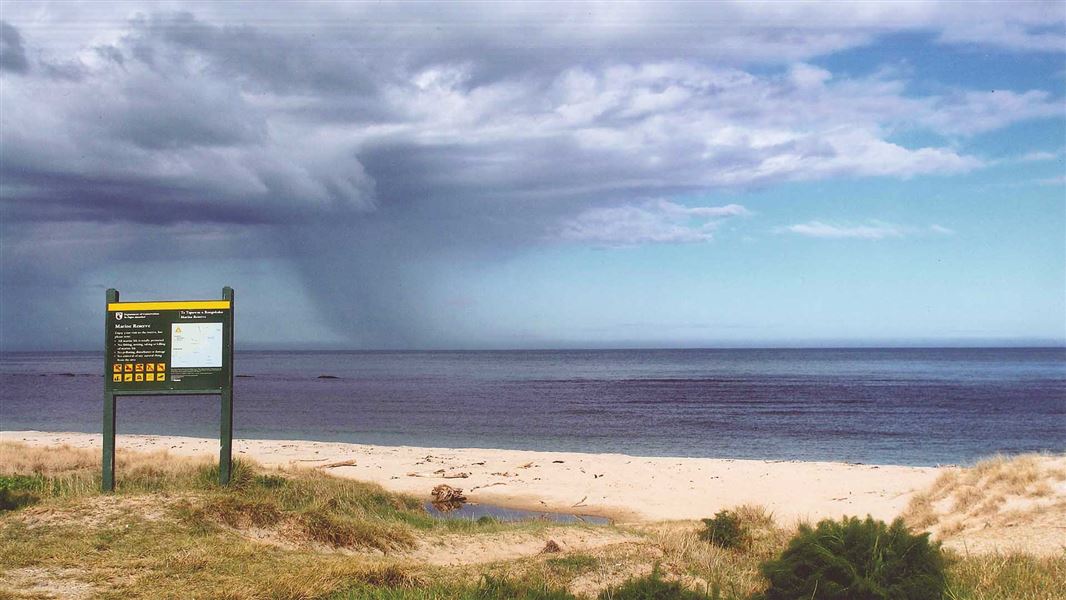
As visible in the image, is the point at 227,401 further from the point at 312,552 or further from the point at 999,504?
the point at 999,504

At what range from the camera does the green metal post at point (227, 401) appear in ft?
38.2

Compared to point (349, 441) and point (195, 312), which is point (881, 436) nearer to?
point (349, 441)

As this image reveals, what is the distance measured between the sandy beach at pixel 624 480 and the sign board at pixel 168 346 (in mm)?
5138

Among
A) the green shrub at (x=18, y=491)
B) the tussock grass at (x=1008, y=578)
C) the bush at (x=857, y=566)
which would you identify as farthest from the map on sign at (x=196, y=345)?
the tussock grass at (x=1008, y=578)

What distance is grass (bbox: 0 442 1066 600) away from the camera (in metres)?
6.93

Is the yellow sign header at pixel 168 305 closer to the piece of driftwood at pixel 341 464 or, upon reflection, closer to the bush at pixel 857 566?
the bush at pixel 857 566

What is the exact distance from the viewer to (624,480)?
65.5 ft

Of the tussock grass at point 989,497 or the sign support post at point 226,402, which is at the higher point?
the sign support post at point 226,402

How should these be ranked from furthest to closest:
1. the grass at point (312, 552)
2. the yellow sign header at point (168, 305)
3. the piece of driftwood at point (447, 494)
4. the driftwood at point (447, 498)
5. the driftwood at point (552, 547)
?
the piece of driftwood at point (447, 494), the driftwood at point (447, 498), the yellow sign header at point (168, 305), the driftwood at point (552, 547), the grass at point (312, 552)

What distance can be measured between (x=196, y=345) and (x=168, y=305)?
745 mm

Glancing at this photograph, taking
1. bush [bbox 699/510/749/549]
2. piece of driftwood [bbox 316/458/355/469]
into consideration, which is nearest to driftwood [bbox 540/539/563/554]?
bush [bbox 699/510/749/549]

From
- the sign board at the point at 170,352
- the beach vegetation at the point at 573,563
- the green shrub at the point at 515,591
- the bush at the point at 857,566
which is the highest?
the sign board at the point at 170,352

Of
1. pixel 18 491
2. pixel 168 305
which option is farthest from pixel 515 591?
pixel 18 491

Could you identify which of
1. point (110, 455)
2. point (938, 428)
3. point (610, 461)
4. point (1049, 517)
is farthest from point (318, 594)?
point (938, 428)
